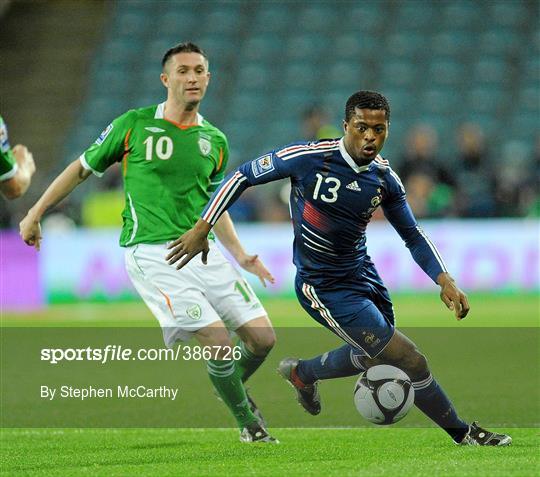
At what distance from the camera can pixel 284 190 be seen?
52.3 ft

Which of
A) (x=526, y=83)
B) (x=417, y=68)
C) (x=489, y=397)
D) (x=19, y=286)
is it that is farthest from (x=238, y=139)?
(x=489, y=397)

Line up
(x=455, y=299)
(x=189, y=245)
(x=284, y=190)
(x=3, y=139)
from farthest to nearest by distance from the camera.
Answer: (x=284, y=190), (x=3, y=139), (x=189, y=245), (x=455, y=299)

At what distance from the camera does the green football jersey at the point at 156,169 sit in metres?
6.61

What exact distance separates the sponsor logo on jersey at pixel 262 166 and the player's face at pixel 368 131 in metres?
0.43

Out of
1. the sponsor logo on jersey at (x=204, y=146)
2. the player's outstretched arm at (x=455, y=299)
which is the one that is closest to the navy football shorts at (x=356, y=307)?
the player's outstretched arm at (x=455, y=299)

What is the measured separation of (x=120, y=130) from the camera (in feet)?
22.0

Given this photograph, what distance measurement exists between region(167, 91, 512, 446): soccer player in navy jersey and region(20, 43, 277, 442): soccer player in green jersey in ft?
1.96

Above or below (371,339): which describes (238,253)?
above

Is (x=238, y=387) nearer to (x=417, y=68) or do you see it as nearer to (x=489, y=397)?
(x=489, y=397)

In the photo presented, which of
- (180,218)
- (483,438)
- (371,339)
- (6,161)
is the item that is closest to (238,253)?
(180,218)

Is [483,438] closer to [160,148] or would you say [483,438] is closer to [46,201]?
[160,148]

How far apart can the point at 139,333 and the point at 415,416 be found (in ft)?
15.1

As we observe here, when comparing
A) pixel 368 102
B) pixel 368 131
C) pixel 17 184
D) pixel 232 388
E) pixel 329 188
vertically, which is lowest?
pixel 232 388

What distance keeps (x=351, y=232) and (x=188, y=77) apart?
55.6 inches
